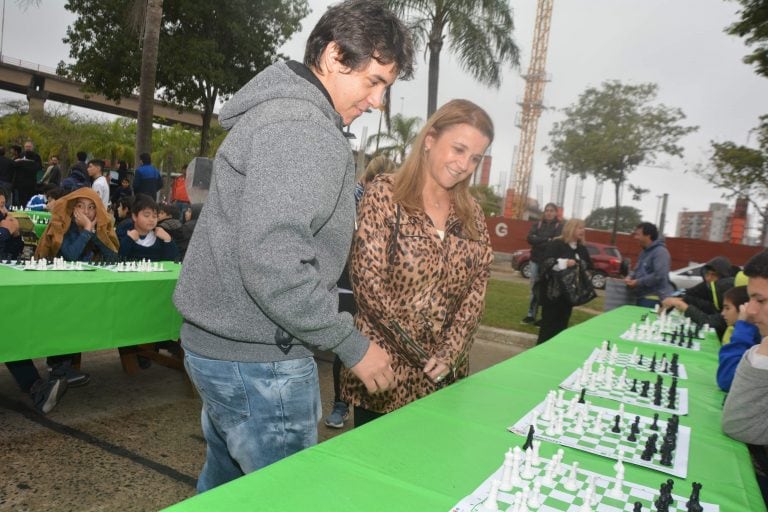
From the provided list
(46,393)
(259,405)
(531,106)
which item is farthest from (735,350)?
(531,106)

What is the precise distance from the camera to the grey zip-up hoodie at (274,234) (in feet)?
4.43

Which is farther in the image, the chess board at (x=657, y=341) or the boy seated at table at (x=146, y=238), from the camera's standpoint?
the boy seated at table at (x=146, y=238)

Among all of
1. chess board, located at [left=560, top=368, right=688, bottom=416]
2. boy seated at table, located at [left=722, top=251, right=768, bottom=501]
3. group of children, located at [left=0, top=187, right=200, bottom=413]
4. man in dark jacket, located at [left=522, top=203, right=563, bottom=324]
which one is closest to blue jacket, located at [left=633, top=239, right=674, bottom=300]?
man in dark jacket, located at [left=522, top=203, right=563, bottom=324]

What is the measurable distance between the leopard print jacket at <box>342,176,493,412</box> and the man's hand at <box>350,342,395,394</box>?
616 mm

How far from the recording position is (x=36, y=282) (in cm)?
338

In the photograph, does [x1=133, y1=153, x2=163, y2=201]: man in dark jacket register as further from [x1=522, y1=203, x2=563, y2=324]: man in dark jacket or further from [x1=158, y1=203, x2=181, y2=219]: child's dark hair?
[x1=522, y1=203, x2=563, y2=324]: man in dark jacket

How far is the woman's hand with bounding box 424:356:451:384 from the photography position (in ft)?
7.35

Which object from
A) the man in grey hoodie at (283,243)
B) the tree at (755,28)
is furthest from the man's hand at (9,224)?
the tree at (755,28)

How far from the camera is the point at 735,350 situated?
8.90ft

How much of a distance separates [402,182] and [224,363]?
1157 mm

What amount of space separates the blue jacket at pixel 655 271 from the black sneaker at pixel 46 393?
6150 millimetres

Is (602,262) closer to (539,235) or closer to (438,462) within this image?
(539,235)

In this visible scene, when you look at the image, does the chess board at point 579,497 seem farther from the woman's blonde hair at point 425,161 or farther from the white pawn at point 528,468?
the woman's blonde hair at point 425,161

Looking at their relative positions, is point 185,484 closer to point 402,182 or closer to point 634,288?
point 402,182
